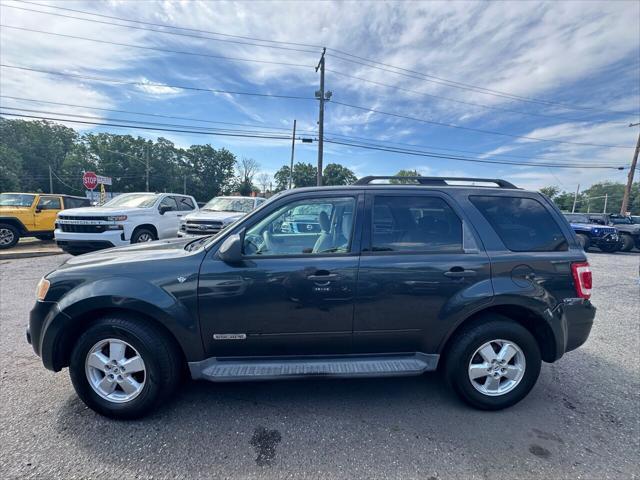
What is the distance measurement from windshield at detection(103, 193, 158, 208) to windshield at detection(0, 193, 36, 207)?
3438 mm

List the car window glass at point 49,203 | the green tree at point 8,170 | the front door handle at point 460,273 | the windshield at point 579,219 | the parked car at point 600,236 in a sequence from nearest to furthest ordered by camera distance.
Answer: the front door handle at point 460,273, the car window glass at point 49,203, the parked car at point 600,236, the windshield at point 579,219, the green tree at point 8,170

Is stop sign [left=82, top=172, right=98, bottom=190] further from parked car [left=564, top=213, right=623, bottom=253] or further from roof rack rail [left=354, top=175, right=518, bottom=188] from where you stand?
parked car [left=564, top=213, right=623, bottom=253]

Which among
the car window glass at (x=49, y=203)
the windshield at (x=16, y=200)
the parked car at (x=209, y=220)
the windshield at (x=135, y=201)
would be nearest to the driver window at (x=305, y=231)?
the parked car at (x=209, y=220)

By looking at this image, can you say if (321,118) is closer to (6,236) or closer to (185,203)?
(185,203)

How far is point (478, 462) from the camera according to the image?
77.5 inches

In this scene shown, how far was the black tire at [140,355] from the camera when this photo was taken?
2.25 meters

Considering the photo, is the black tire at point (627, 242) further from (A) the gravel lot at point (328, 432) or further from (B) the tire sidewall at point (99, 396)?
(B) the tire sidewall at point (99, 396)

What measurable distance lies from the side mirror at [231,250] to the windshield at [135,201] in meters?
7.72

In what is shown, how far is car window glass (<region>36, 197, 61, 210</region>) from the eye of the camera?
10.0 m

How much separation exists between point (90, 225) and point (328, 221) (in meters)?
7.42

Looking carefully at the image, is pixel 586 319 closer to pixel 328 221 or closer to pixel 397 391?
pixel 397 391

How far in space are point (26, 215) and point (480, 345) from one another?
13.3 meters

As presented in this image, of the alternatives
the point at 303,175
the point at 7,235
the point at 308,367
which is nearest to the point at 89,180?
the point at 7,235

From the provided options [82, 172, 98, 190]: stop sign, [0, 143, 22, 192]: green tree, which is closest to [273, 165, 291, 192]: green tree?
[0, 143, 22, 192]: green tree
